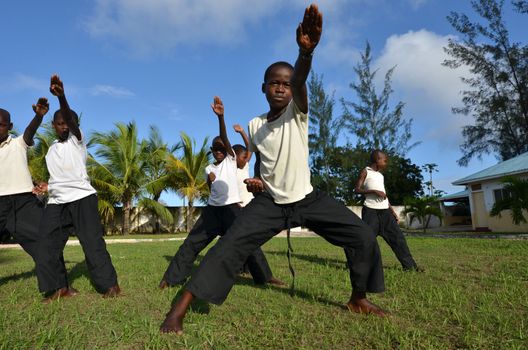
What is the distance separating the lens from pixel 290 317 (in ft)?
9.46

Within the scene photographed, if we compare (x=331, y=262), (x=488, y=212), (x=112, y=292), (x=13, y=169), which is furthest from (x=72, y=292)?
(x=488, y=212)

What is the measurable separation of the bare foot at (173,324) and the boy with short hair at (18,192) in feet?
6.33

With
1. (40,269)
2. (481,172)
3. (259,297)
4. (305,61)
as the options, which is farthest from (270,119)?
(481,172)

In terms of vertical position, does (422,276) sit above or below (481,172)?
below

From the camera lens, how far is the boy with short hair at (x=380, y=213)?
17.2ft

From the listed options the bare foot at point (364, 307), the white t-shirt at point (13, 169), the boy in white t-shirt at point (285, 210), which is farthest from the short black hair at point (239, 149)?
the bare foot at point (364, 307)

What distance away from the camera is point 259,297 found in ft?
11.8

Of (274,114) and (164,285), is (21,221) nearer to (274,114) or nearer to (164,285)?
(164,285)

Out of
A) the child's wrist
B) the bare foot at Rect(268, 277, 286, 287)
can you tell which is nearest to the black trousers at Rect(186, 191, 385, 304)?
the child's wrist

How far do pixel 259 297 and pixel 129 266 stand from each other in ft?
10.1

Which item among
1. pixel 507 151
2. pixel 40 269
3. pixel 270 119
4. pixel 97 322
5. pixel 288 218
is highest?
pixel 507 151

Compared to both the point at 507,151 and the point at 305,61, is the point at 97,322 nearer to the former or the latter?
the point at 305,61

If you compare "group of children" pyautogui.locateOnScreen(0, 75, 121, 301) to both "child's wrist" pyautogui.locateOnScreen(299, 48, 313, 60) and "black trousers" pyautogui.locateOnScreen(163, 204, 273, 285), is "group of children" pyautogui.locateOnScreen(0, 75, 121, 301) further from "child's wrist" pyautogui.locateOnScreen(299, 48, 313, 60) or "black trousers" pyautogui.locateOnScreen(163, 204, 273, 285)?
"child's wrist" pyautogui.locateOnScreen(299, 48, 313, 60)

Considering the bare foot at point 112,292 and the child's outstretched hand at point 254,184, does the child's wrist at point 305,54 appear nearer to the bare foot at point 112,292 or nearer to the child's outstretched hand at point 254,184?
the child's outstretched hand at point 254,184
